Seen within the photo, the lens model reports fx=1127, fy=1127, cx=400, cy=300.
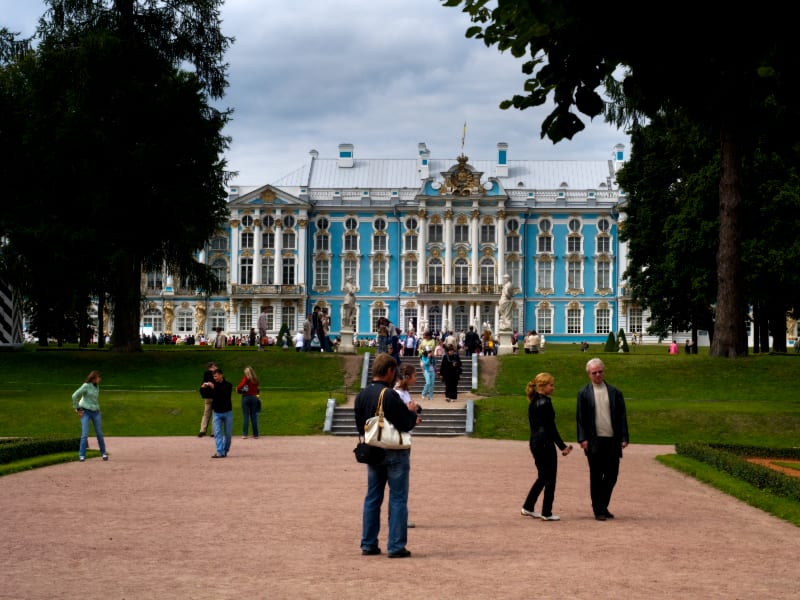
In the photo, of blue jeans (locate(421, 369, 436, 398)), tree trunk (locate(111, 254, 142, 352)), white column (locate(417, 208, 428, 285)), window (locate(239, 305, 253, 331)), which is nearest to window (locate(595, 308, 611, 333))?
white column (locate(417, 208, 428, 285))

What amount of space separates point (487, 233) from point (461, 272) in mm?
3405

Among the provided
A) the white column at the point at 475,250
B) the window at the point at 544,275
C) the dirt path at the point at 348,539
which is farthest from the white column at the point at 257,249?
the dirt path at the point at 348,539

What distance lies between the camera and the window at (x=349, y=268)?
82.2 meters

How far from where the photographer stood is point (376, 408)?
9.05 m

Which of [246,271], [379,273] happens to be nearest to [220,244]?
[246,271]

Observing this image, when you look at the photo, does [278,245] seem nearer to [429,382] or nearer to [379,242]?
[379,242]

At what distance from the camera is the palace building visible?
80875 millimetres

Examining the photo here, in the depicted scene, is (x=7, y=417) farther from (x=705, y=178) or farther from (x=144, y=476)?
(x=705, y=178)

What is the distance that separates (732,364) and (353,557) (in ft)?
85.3

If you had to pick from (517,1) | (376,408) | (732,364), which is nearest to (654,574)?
(376,408)

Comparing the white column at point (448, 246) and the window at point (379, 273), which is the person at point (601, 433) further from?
the window at point (379, 273)

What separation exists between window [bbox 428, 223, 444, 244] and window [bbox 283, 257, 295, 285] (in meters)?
10.2

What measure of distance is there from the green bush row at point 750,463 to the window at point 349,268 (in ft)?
206

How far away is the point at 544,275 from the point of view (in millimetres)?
81812
